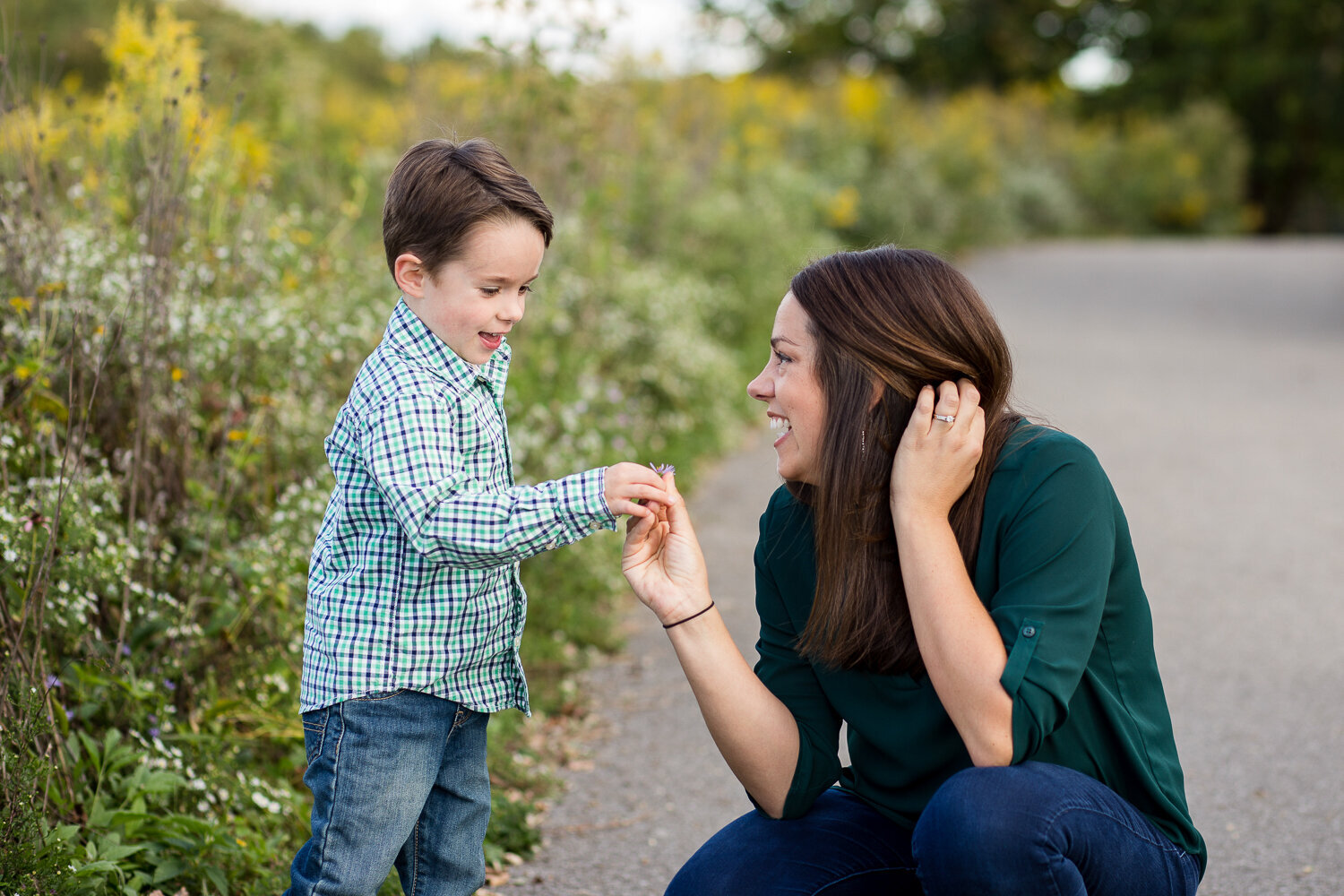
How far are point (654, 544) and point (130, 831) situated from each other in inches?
48.5

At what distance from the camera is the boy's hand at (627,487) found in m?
1.96

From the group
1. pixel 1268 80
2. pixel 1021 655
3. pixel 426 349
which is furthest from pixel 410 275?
pixel 1268 80

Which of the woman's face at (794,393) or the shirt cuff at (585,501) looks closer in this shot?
the shirt cuff at (585,501)

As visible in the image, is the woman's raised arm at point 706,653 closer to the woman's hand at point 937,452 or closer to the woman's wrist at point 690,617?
the woman's wrist at point 690,617

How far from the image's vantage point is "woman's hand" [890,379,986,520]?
199 cm

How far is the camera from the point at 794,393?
2.13 meters

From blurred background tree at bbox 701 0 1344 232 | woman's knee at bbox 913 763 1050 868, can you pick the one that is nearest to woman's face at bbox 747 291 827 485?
woman's knee at bbox 913 763 1050 868

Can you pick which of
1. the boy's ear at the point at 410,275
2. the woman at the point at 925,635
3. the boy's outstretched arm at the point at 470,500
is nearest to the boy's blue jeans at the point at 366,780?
the boy's outstretched arm at the point at 470,500

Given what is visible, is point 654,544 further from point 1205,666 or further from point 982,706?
point 1205,666

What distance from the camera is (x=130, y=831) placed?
8.20ft

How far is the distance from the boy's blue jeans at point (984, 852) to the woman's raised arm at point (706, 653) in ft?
0.47

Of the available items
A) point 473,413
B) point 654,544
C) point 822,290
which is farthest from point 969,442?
point 473,413

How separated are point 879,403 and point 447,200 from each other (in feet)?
2.57

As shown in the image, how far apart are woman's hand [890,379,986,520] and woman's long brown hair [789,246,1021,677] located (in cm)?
8
